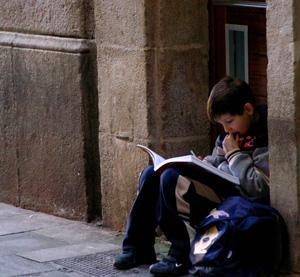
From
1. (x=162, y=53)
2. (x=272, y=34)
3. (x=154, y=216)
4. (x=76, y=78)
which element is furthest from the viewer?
(x=76, y=78)

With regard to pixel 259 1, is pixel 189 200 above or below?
below

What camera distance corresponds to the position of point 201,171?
5.84 m

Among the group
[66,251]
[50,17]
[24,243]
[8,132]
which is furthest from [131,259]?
[8,132]

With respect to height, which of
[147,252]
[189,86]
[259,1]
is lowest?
[147,252]

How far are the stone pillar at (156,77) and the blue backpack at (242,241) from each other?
3.72ft

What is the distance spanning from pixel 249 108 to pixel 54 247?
171 centimetres

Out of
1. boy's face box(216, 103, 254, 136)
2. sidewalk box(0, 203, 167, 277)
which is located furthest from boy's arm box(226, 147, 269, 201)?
sidewalk box(0, 203, 167, 277)

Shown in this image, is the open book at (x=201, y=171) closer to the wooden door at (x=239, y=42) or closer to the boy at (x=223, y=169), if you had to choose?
the boy at (x=223, y=169)

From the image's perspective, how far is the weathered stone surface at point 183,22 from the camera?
6.69 metres

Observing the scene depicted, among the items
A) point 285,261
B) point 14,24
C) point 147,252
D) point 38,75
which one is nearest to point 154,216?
point 147,252

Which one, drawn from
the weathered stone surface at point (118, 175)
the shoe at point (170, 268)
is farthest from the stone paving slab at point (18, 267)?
the weathered stone surface at point (118, 175)

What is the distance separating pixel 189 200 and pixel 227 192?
206 millimetres

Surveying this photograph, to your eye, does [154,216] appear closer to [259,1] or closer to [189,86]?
[189,86]

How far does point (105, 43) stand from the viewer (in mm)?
7082
